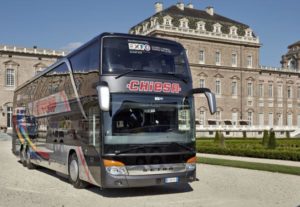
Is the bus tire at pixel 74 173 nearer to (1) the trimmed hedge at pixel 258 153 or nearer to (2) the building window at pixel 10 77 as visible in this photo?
(1) the trimmed hedge at pixel 258 153

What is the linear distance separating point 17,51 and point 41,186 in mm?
39435

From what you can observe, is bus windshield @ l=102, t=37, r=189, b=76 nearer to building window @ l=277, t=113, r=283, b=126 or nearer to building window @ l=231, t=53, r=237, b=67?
building window @ l=231, t=53, r=237, b=67

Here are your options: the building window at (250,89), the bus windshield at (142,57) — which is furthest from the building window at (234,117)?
the bus windshield at (142,57)

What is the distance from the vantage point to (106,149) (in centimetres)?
746

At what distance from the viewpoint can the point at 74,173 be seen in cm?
913

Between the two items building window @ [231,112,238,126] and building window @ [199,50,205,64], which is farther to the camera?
building window @ [231,112,238,126]

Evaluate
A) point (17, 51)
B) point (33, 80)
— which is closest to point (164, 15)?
point (17, 51)

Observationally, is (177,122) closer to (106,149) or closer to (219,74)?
(106,149)

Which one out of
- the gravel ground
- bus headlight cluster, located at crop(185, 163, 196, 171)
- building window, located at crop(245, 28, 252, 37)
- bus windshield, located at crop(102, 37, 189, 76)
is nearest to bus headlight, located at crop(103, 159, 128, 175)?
the gravel ground

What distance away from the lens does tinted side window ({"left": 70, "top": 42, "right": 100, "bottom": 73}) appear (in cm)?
796

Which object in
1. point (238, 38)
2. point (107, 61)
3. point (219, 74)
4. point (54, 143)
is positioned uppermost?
point (238, 38)

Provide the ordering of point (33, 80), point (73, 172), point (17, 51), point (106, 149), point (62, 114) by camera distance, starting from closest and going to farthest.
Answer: point (106, 149)
point (73, 172)
point (62, 114)
point (33, 80)
point (17, 51)

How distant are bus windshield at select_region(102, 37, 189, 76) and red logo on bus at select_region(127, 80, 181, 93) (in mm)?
285

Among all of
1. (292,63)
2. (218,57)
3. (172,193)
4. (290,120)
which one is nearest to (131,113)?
(172,193)
